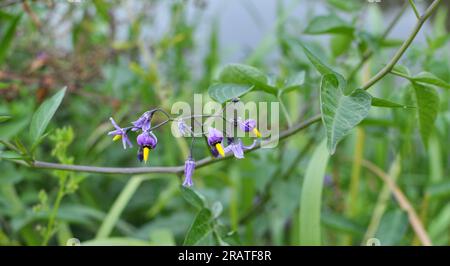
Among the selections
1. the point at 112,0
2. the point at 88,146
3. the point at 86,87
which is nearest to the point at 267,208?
the point at 88,146

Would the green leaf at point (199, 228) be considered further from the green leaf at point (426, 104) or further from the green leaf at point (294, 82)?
the green leaf at point (426, 104)

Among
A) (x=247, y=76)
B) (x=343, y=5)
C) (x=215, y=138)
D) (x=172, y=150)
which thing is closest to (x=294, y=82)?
(x=247, y=76)

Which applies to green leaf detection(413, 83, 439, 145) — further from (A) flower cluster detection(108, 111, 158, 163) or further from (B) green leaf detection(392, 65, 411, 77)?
(A) flower cluster detection(108, 111, 158, 163)

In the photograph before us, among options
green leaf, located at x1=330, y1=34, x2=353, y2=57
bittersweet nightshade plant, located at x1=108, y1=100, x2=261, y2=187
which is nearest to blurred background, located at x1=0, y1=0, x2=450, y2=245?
green leaf, located at x1=330, y1=34, x2=353, y2=57

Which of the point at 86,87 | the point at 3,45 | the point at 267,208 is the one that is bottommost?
the point at 267,208

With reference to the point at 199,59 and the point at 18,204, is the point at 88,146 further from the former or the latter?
→ the point at 199,59

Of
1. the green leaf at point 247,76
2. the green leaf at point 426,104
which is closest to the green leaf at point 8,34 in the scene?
the green leaf at point 247,76

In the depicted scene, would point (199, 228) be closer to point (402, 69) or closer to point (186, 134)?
point (186, 134)
